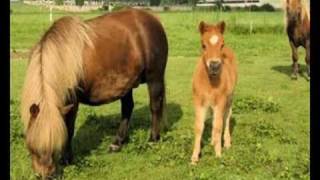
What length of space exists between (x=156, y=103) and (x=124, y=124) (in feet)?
1.82

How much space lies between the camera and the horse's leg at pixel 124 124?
712 centimetres

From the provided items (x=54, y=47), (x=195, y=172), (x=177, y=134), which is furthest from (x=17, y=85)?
(x=195, y=172)

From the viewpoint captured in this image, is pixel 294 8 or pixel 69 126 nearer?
pixel 69 126

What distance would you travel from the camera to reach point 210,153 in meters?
6.67

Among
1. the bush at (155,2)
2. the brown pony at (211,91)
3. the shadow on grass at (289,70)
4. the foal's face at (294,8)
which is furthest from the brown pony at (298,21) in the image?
the bush at (155,2)

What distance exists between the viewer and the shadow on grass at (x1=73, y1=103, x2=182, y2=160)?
719 centimetres

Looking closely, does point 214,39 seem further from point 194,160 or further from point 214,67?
point 194,160

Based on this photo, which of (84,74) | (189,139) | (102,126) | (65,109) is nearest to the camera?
(65,109)

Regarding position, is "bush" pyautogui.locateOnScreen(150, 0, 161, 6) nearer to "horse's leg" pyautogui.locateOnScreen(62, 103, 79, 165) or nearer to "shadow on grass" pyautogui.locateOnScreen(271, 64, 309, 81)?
"shadow on grass" pyautogui.locateOnScreen(271, 64, 309, 81)

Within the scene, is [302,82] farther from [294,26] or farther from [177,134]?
[177,134]

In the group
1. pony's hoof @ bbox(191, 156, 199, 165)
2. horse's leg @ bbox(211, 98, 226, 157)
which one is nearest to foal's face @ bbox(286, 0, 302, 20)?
horse's leg @ bbox(211, 98, 226, 157)

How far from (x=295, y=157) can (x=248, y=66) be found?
8699 mm

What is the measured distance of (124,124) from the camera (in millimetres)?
7383

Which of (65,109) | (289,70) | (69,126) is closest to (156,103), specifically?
(69,126)
